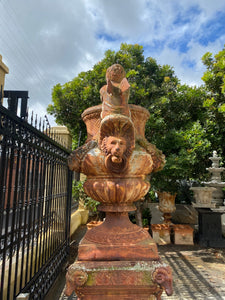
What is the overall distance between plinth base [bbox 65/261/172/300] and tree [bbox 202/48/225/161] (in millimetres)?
5508

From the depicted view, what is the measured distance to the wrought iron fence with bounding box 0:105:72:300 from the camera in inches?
68.9

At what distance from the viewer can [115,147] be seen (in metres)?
1.76

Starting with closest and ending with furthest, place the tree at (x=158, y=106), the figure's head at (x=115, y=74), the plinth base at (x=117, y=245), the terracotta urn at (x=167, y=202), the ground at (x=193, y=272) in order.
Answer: the plinth base at (x=117, y=245) < the figure's head at (x=115, y=74) < the ground at (x=193, y=272) < the tree at (x=158, y=106) < the terracotta urn at (x=167, y=202)

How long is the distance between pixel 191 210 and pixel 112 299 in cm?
760

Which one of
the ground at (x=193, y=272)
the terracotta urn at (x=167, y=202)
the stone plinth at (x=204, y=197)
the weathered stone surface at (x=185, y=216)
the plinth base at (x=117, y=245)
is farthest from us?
the weathered stone surface at (x=185, y=216)

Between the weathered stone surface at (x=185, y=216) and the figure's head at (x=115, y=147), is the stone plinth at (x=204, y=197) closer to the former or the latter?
the weathered stone surface at (x=185, y=216)

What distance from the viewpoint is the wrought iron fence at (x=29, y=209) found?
175 cm

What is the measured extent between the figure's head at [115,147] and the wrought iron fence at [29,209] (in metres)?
0.94

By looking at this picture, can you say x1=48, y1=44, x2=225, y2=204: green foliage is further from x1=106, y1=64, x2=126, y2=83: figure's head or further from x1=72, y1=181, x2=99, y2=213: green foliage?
x1=106, y1=64, x2=126, y2=83: figure's head

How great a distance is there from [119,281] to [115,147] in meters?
1.14

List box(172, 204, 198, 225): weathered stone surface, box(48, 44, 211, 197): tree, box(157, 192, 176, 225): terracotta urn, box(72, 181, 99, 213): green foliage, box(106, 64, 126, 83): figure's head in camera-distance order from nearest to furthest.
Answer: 1. box(106, 64, 126, 83): figure's head
2. box(48, 44, 211, 197): tree
3. box(72, 181, 99, 213): green foliage
4. box(157, 192, 176, 225): terracotta urn
5. box(172, 204, 198, 225): weathered stone surface

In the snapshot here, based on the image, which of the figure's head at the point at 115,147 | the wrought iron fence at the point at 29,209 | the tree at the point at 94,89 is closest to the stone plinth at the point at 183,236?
the wrought iron fence at the point at 29,209

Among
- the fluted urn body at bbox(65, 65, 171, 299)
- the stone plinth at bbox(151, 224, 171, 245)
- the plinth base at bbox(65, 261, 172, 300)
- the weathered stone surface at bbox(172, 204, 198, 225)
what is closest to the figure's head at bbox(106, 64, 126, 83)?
the fluted urn body at bbox(65, 65, 171, 299)

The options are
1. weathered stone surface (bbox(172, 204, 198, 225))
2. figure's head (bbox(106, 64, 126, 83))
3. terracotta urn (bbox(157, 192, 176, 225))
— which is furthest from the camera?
weathered stone surface (bbox(172, 204, 198, 225))
